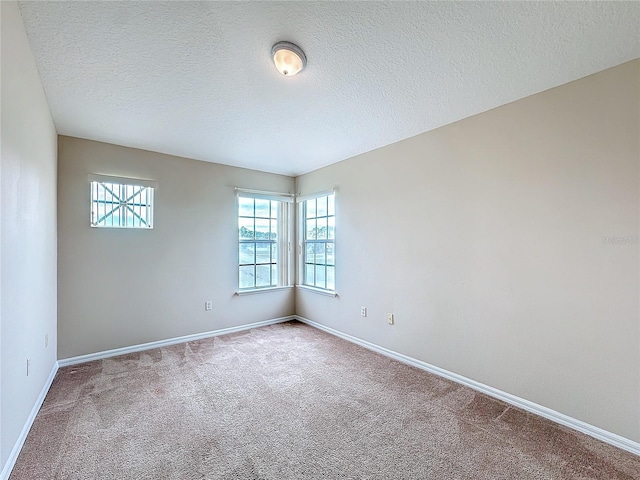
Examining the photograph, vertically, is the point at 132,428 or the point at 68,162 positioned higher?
the point at 68,162

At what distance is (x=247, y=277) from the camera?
4.32 m

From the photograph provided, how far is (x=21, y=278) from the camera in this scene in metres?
1.78

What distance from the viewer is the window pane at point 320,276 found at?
4.29 metres

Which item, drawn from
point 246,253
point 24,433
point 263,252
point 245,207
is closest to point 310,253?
point 263,252

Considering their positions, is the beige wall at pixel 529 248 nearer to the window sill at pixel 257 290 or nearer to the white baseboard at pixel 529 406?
the white baseboard at pixel 529 406

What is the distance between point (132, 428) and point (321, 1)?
2789mm

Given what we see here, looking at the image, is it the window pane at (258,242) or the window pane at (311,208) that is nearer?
the window pane at (258,242)

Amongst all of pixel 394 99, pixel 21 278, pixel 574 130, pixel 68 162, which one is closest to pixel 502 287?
pixel 574 130

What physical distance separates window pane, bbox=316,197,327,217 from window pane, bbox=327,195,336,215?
0.24 ft

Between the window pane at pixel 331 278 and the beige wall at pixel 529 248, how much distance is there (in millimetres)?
872

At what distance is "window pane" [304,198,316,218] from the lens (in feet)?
14.7

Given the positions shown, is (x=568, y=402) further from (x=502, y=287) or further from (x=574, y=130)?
(x=574, y=130)

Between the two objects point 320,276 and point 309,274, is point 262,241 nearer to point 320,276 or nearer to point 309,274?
point 309,274

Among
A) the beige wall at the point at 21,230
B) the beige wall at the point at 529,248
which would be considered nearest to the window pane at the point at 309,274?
the beige wall at the point at 529,248
